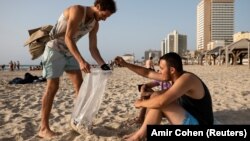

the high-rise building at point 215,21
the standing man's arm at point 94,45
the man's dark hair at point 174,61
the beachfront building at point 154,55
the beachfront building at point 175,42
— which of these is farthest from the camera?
the beachfront building at point 175,42

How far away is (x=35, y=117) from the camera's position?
15.8 ft

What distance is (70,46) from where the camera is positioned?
3.31m

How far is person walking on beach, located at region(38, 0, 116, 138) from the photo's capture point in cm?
332

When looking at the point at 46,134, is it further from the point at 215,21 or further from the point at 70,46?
the point at 215,21

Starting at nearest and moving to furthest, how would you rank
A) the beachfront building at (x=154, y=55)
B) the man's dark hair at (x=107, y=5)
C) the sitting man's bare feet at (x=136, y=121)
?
1. the man's dark hair at (x=107, y=5)
2. the sitting man's bare feet at (x=136, y=121)
3. the beachfront building at (x=154, y=55)

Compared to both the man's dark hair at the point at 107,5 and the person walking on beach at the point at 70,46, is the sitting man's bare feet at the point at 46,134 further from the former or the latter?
the man's dark hair at the point at 107,5

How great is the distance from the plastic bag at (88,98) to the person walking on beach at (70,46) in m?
0.14

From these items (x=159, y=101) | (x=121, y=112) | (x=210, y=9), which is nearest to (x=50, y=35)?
(x=159, y=101)

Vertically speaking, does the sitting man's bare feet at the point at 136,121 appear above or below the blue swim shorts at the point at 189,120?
below

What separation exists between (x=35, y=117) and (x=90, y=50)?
1587mm

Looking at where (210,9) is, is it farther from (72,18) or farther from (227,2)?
(72,18)

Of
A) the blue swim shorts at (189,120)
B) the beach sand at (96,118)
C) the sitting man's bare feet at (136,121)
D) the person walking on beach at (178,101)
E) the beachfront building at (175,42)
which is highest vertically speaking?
the beachfront building at (175,42)

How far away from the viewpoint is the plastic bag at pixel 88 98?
139 inches

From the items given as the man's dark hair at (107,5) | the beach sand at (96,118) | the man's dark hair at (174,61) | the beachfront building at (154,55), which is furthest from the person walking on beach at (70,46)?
the beachfront building at (154,55)
